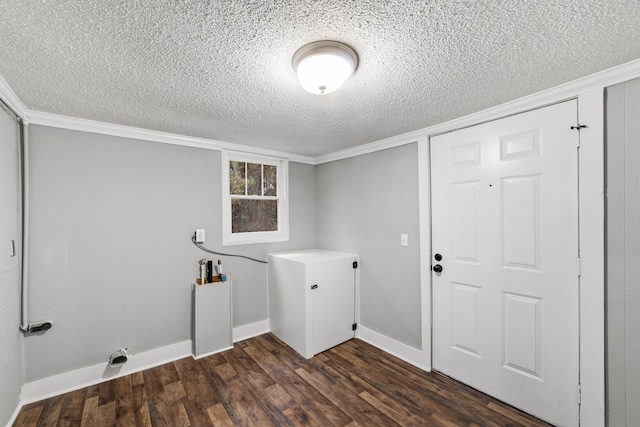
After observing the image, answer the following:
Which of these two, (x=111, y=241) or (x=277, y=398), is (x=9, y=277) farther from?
(x=277, y=398)

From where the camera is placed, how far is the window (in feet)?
10.1

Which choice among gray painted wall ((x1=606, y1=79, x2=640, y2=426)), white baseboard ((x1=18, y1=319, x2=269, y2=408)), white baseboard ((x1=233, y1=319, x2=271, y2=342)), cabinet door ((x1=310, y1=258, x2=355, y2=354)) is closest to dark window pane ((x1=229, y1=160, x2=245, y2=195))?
cabinet door ((x1=310, y1=258, x2=355, y2=354))

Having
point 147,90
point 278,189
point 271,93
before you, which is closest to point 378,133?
point 271,93

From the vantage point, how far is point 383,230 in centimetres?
290

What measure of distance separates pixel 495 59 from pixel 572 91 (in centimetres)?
71

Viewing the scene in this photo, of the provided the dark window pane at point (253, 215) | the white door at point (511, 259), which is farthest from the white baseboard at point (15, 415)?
the white door at point (511, 259)

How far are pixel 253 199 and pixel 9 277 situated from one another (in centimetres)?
205

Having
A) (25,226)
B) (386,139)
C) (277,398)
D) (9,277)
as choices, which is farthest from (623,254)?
(25,226)

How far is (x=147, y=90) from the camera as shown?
1734 mm

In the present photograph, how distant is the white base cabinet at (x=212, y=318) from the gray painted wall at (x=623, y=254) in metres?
2.92

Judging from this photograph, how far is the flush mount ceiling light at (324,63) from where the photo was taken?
1.25 m

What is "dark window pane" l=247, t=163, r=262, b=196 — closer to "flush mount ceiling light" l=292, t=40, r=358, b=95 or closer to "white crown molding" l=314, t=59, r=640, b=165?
"white crown molding" l=314, t=59, r=640, b=165

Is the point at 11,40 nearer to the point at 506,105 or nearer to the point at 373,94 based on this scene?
the point at 373,94

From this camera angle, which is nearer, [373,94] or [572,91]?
[572,91]
